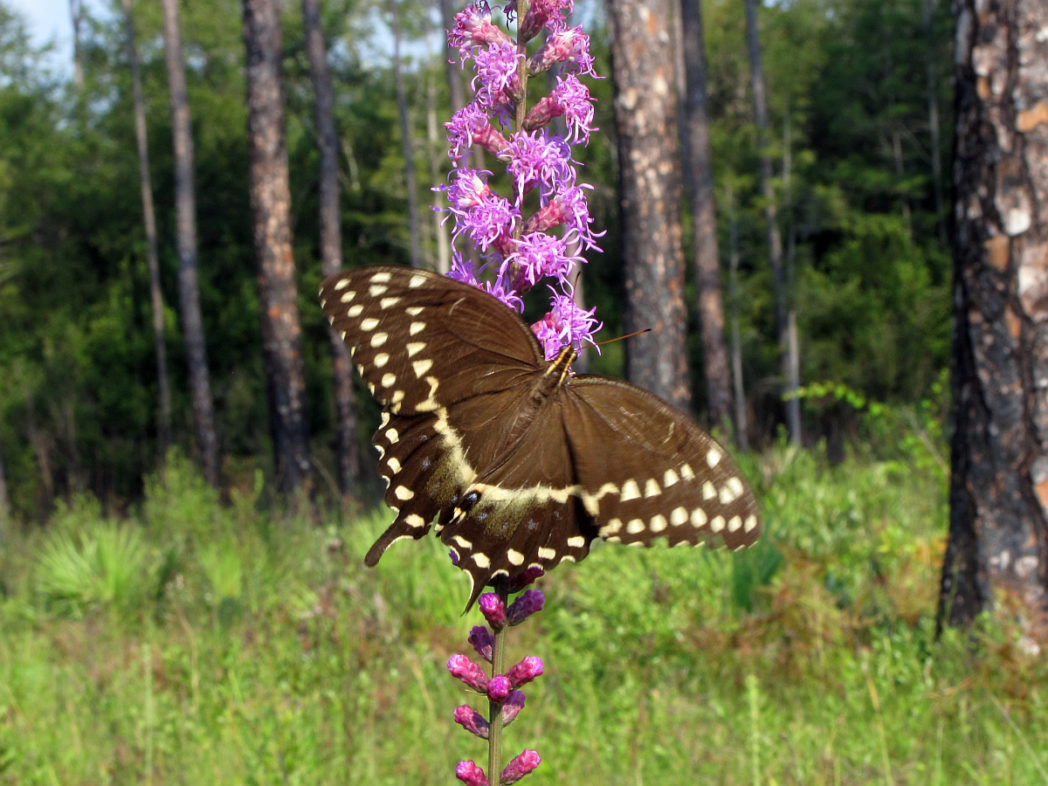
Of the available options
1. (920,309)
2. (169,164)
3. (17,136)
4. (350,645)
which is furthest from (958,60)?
(17,136)

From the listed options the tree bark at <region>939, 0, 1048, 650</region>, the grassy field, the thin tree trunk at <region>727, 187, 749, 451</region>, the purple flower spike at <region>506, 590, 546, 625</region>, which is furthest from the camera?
the thin tree trunk at <region>727, 187, 749, 451</region>

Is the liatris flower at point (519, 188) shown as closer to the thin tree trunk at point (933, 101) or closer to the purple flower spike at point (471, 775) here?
the purple flower spike at point (471, 775)

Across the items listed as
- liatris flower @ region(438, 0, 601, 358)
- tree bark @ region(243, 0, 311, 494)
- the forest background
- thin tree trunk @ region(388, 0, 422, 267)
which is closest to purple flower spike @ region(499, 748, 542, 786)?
liatris flower @ region(438, 0, 601, 358)

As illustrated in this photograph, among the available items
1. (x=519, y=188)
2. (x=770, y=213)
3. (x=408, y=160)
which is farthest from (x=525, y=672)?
(x=770, y=213)

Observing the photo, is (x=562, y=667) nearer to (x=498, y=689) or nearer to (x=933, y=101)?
(x=498, y=689)

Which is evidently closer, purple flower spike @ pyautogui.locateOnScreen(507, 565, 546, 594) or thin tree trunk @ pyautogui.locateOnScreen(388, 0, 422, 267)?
purple flower spike @ pyautogui.locateOnScreen(507, 565, 546, 594)

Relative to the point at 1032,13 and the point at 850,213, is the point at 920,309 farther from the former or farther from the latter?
the point at 1032,13

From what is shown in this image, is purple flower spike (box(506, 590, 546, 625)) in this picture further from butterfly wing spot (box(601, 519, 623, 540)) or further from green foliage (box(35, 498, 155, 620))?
green foliage (box(35, 498, 155, 620))

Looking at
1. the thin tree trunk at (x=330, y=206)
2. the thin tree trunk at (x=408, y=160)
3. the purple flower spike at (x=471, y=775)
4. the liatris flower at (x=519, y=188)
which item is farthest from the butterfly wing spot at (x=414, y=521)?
the thin tree trunk at (x=408, y=160)
